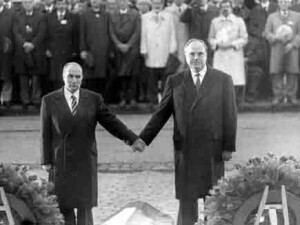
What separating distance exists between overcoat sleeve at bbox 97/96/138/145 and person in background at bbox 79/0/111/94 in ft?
28.2

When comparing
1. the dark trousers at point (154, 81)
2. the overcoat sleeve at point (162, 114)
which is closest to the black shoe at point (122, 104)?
the dark trousers at point (154, 81)

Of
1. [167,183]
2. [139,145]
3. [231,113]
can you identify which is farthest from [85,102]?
[167,183]

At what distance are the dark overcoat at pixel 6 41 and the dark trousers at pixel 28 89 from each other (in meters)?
0.31

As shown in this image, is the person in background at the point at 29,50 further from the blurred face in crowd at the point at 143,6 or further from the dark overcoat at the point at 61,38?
the blurred face in crowd at the point at 143,6

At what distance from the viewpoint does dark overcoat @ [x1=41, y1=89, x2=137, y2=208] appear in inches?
411

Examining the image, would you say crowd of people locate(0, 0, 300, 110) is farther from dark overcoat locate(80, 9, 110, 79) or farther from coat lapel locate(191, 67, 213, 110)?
coat lapel locate(191, 67, 213, 110)

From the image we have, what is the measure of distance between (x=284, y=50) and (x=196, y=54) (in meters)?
9.40

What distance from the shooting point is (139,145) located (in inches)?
428

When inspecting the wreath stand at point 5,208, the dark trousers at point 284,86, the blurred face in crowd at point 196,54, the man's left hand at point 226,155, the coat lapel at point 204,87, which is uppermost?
Answer: the blurred face in crowd at point 196,54

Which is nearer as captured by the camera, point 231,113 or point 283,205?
point 283,205

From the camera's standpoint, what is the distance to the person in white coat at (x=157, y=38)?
19266 millimetres

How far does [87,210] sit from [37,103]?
9333 millimetres

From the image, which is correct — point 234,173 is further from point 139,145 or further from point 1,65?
point 1,65

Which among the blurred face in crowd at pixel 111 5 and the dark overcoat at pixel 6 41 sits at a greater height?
the blurred face in crowd at pixel 111 5
